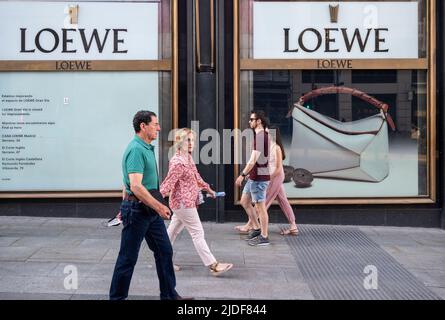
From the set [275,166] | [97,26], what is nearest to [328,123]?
[275,166]

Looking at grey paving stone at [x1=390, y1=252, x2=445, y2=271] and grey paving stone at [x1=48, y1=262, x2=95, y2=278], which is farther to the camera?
grey paving stone at [x1=390, y1=252, x2=445, y2=271]

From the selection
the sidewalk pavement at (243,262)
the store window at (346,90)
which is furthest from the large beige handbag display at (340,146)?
the sidewalk pavement at (243,262)

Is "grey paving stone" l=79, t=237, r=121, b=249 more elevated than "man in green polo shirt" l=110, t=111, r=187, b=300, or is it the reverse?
"man in green polo shirt" l=110, t=111, r=187, b=300

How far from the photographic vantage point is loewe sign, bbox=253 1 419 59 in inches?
421

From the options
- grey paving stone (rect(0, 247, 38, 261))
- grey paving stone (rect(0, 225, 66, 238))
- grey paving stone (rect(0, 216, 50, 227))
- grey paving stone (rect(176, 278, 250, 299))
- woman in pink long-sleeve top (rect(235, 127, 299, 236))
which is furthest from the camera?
grey paving stone (rect(0, 216, 50, 227))

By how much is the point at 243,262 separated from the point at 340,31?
15.7 feet

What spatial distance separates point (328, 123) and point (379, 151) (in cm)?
99

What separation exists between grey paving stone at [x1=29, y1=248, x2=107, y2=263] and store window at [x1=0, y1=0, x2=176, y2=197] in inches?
92.2

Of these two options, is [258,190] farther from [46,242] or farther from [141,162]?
[141,162]

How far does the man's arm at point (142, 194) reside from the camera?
17.8 ft

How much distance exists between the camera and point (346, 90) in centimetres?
1072

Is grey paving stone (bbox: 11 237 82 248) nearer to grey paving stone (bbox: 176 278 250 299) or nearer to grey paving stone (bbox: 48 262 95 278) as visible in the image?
grey paving stone (bbox: 48 262 95 278)

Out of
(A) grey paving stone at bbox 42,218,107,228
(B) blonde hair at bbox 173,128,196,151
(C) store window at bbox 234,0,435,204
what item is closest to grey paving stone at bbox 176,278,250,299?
(B) blonde hair at bbox 173,128,196,151

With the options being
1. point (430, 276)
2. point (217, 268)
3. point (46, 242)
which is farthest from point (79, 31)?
point (430, 276)
